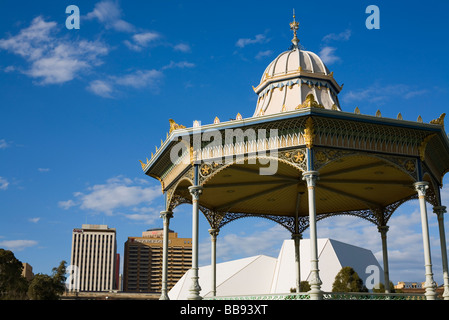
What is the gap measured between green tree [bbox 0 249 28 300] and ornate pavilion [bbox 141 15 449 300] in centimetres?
4596

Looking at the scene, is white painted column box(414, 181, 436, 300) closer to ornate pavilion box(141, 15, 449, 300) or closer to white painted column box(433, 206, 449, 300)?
ornate pavilion box(141, 15, 449, 300)

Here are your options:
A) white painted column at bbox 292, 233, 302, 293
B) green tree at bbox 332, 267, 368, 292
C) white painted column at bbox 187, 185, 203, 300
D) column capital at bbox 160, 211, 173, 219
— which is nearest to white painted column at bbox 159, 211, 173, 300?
column capital at bbox 160, 211, 173, 219

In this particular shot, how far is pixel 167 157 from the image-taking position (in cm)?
3028

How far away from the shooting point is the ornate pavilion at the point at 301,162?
24.7 metres

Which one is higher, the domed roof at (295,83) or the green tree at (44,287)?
the domed roof at (295,83)

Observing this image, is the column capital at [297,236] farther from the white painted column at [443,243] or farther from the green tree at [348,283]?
the green tree at [348,283]

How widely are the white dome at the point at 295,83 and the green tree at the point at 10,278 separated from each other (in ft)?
173

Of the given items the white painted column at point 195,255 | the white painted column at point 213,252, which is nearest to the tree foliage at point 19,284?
the white painted column at point 213,252

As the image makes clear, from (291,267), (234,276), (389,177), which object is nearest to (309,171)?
(389,177)

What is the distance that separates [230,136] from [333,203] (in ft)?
43.5

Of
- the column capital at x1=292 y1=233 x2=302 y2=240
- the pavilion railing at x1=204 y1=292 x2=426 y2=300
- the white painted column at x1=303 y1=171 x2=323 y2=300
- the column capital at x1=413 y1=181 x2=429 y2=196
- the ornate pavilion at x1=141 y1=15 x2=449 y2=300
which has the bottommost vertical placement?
the pavilion railing at x1=204 y1=292 x2=426 y2=300

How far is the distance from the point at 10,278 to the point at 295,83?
56.2 meters

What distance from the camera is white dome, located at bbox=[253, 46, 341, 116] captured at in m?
31.1

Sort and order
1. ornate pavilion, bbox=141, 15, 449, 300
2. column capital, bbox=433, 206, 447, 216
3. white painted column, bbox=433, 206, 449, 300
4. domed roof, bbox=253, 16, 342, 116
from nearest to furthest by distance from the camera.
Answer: ornate pavilion, bbox=141, 15, 449, 300, white painted column, bbox=433, 206, 449, 300, column capital, bbox=433, 206, 447, 216, domed roof, bbox=253, 16, 342, 116
